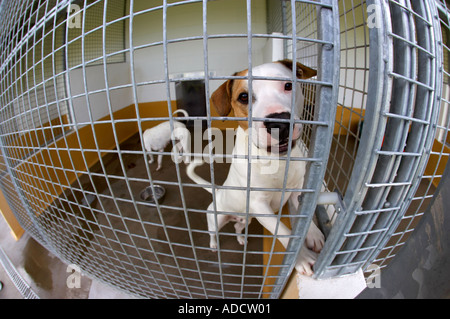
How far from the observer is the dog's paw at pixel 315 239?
680mm

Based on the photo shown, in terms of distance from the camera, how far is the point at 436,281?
0.83 ft

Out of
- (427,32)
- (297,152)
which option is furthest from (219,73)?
(427,32)

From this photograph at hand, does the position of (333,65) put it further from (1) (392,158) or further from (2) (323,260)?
(2) (323,260)

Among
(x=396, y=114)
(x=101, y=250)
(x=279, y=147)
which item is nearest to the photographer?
(x=396, y=114)

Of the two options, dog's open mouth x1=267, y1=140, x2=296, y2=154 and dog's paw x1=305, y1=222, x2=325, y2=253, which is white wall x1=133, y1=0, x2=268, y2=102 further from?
dog's paw x1=305, y1=222, x2=325, y2=253

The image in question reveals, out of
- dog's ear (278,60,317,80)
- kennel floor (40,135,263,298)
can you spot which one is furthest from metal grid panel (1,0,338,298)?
dog's ear (278,60,317,80)

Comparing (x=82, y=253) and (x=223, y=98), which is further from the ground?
(x=223, y=98)

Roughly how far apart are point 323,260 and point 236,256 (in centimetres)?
102

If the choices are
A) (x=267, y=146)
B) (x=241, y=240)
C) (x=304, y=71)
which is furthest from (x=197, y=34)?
(x=267, y=146)

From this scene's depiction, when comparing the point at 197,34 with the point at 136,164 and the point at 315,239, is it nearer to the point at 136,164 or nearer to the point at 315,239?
the point at 136,164

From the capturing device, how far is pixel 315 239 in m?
0.69

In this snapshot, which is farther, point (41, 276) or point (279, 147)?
point (41, 276)

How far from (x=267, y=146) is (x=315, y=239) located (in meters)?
0.37
